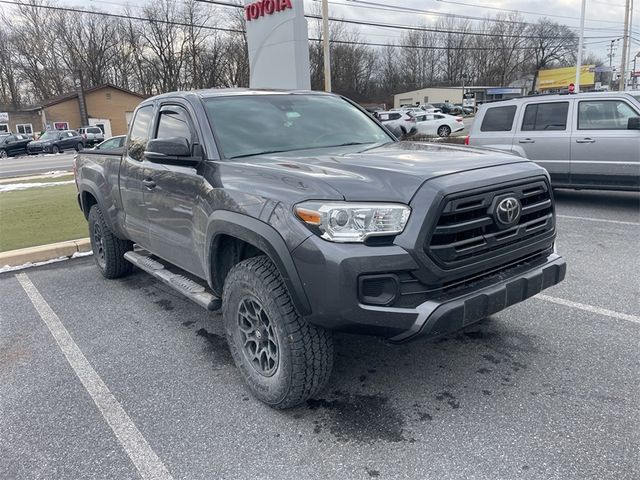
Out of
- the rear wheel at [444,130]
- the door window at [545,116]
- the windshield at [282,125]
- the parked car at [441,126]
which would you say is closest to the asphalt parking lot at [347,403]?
the windshield at [282,125]

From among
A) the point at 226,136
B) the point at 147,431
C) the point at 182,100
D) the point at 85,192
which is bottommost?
the point at 147,431

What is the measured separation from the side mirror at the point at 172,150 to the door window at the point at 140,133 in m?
1.06

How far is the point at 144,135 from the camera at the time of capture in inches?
184

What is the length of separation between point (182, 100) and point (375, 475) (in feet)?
9.96

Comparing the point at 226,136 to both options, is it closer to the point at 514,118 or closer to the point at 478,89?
the point at 514,118

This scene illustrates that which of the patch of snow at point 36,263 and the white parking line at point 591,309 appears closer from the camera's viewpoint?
the white parking line at point 591,309

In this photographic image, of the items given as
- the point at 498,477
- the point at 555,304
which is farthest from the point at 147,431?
the point at 555,304

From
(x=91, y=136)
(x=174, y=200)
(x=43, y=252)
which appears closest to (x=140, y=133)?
(x=174, y=200)

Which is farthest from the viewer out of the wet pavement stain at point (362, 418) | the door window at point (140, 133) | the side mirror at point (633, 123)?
the side mirror at point (633, 123)

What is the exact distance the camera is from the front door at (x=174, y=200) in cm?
368

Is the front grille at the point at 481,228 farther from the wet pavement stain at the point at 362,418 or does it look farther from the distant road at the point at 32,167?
the distant road at the point at 32,167

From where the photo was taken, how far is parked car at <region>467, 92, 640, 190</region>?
780 centimetres

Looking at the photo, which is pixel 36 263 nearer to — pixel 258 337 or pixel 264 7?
pixel 258 337

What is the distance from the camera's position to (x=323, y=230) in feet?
8.45
